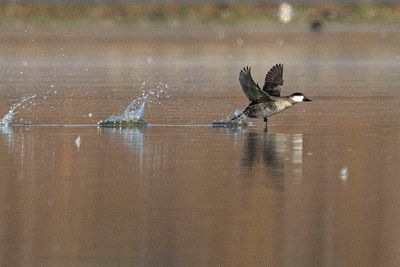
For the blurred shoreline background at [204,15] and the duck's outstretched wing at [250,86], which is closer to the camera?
the duck's outstretched wing at [250,86]

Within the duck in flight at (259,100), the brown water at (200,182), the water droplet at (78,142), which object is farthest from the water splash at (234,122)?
the water droplet at (78,142)

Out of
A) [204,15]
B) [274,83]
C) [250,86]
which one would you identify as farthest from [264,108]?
[204,15]

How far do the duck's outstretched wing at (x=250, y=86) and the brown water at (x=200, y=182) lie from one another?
413mm

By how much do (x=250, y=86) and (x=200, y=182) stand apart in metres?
4.35

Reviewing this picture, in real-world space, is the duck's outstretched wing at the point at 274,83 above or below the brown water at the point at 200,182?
above

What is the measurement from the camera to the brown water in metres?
8.60

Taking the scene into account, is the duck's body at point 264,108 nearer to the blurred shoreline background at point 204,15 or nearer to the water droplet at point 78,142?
the water droplet at point 78,142

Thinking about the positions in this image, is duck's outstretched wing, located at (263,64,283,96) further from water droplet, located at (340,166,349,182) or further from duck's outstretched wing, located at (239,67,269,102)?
water droplet, located at (340,166,349,182)

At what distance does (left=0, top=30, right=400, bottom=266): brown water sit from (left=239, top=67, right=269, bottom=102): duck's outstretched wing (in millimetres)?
413

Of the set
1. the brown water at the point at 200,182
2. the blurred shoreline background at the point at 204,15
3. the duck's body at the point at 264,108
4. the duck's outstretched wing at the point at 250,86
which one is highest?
the blurred shoreline background at the point at 204,15

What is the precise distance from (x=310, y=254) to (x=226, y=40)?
133ft

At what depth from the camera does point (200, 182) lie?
11203mm

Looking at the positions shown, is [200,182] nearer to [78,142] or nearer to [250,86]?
[78,142]

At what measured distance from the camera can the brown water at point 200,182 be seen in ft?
28.2
